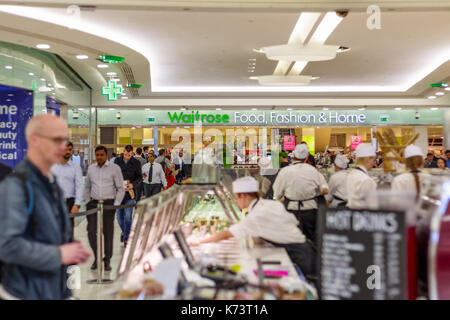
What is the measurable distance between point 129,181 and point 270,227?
16.4ft

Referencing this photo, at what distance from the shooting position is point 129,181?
349 inches

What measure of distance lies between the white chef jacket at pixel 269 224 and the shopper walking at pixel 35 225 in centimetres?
207

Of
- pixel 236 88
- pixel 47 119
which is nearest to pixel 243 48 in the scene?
pixel 236 88

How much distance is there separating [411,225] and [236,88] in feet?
41.9

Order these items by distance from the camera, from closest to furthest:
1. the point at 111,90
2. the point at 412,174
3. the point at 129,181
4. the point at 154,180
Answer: the point at 412,174
the point at 129,181
the point at 154,180
the point at 111,90

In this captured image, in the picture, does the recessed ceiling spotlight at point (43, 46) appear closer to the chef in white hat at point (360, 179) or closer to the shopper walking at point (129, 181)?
the shopper walking at point (129, 181)

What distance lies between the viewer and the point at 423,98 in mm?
16281

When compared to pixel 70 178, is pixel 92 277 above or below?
below

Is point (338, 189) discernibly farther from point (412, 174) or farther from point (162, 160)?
point (162, 160)

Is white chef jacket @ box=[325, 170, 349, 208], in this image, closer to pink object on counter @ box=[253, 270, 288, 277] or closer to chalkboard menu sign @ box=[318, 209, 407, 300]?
pink object on counter @ box=[253, 270, 288, 277]

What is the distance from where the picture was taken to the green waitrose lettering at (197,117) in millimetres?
17953

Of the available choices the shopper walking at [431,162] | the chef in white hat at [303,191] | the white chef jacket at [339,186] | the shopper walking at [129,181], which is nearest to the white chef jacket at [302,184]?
the chef in white hat at [303,191]

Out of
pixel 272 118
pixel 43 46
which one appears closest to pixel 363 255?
pixel 43 46

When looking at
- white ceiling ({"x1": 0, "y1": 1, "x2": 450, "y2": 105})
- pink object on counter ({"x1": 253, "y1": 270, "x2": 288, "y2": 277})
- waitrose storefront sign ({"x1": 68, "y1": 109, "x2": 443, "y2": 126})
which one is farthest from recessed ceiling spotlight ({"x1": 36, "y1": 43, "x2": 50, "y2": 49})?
waitrose storefront sign ({"x1": 68, "y1": 109, "x2": 443, "y2": 126})
